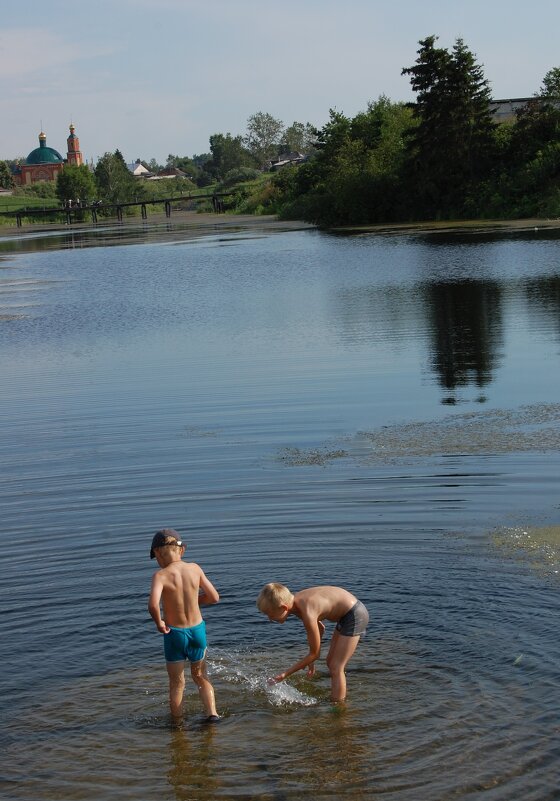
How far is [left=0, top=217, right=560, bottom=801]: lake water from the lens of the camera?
747 cm

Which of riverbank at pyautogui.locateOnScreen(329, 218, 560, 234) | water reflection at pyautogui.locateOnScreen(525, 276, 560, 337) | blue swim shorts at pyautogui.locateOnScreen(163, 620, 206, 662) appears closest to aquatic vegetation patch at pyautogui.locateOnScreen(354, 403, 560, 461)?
blue swim shorts at pyautogui.locateOnScreen(163, 620, 206, 662)

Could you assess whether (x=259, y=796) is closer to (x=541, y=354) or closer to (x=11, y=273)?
(x=541, y=354)

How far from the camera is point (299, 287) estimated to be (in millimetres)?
37469

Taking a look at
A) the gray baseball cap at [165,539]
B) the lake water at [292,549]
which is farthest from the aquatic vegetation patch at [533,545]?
the gray baseball cap at [165,539]

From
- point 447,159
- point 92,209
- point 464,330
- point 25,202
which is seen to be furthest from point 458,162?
point 25,202

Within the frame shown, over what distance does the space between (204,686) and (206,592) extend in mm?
754

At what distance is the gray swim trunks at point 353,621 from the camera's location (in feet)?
26.2

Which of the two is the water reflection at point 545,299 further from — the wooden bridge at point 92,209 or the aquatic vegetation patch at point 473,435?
the wooden bridge at point 92,209

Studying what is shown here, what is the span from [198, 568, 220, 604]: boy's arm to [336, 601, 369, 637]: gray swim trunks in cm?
99

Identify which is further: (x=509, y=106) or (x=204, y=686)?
(x=509, y=106)

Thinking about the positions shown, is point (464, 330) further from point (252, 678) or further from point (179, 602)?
point (179, 602)

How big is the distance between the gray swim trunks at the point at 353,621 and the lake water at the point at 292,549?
570 mm

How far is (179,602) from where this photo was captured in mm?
7648

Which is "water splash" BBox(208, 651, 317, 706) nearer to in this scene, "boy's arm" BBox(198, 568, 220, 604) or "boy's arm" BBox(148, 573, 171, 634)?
"boy's arm" BBox(198, 568, 220, 604)
